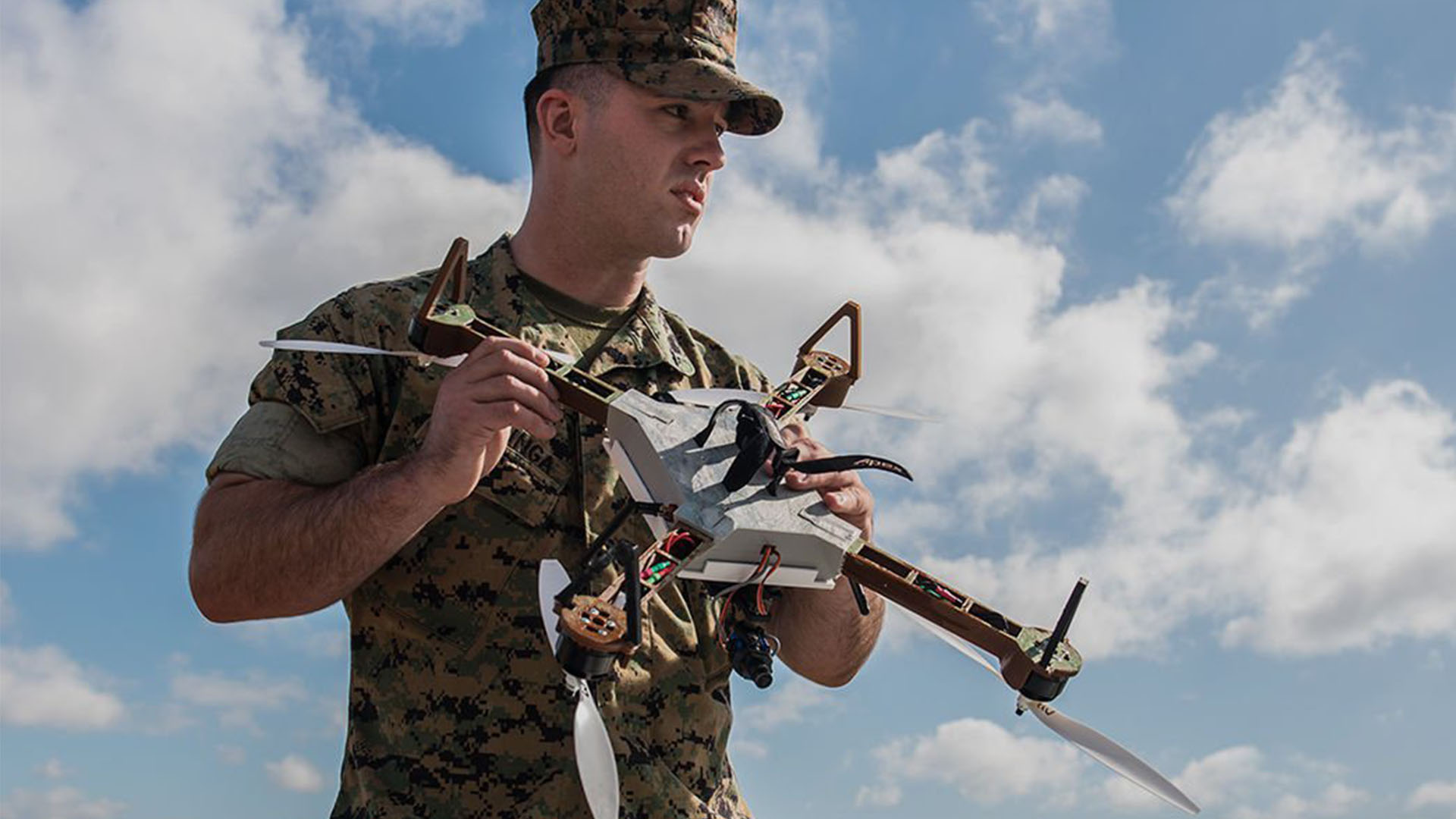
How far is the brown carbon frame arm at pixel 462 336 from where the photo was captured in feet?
15.3

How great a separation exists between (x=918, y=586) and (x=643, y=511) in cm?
87

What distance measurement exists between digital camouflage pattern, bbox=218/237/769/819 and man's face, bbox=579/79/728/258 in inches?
19.4

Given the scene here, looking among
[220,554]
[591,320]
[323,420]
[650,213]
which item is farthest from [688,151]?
[220,554]

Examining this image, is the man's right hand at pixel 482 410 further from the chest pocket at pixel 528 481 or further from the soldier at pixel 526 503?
the chest pocket at pixel 528 481

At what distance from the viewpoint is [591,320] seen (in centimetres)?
579

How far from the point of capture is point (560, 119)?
18.8ft

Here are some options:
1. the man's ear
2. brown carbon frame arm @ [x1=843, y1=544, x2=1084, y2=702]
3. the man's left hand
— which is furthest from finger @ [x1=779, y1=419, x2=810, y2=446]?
the man's ear

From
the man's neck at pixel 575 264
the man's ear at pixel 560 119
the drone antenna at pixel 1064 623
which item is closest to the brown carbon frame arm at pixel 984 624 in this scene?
the drone antenna at pixel 1064 623

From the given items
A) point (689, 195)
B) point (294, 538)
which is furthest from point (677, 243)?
point (294, 538)

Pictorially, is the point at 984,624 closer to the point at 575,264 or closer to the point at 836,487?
the point at 836,487

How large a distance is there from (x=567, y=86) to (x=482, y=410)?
5.90 ft

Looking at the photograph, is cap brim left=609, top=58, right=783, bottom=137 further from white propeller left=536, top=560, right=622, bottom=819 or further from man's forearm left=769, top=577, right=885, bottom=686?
white propeller left=536, top=560, right=622, bottom=819

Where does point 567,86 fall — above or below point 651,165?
above

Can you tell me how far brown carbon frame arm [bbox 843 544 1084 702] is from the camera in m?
4.54
